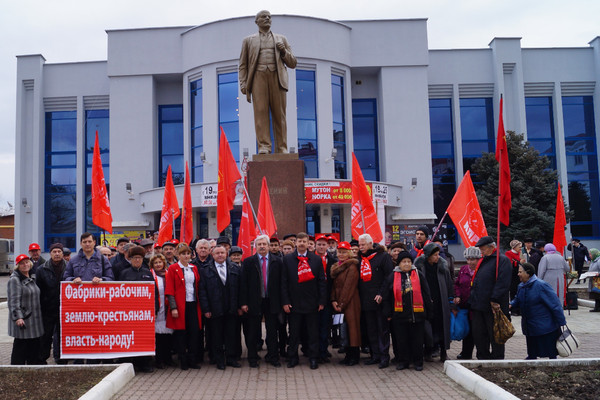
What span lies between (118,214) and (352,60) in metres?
14.8

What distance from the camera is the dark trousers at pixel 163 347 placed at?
8.09 metres

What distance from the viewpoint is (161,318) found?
314 inches

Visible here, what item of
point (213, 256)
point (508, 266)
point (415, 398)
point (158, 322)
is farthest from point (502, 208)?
point (158, 322)

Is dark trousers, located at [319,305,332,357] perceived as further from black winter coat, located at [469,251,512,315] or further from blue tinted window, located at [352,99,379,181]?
blue tinted window, located at [352,99,379,181]

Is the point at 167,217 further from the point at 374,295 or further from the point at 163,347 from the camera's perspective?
the point at 374,295

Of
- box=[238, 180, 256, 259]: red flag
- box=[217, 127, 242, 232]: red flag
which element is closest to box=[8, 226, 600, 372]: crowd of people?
box=[238, 180, 256, 259]: red flag

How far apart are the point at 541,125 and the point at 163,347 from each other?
30893 millimetres

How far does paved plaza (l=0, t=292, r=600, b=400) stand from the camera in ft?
20.8

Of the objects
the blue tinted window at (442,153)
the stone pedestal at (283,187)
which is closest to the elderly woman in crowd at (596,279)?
the stone pedestal at (283,187)

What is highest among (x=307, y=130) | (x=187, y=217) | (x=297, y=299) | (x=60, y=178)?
(x=307, y=130)

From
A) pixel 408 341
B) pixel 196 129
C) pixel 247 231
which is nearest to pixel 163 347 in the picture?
pixel 247 231

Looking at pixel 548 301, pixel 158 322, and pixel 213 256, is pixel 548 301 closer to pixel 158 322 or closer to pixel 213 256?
pixel 213 256

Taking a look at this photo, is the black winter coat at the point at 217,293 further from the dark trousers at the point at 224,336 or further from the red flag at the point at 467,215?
the red flag at the point at 467,215

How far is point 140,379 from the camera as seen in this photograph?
7227 mm
